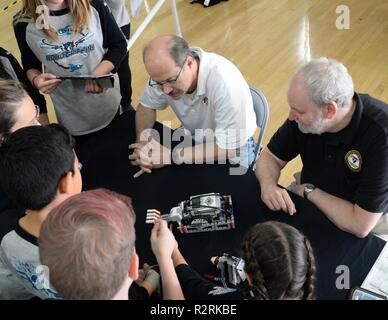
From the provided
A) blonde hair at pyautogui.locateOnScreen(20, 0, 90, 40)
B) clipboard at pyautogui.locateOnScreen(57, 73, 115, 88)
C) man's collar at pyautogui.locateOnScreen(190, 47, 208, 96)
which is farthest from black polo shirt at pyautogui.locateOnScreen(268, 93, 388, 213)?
blonde hair at pyautogui.locateOnScreen(20, 0, 90, 40)

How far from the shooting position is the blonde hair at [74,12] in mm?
2082

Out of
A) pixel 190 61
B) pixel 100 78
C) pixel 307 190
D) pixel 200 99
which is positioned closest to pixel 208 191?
pixel 307 190

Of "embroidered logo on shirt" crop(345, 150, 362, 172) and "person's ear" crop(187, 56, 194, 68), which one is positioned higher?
"person's ear" crop(187, 56, 194, 68)

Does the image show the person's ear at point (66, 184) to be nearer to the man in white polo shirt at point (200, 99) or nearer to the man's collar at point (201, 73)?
the man in white polo shirt at point (200, 99)

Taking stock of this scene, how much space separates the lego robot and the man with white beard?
190 mm

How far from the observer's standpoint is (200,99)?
2117mm

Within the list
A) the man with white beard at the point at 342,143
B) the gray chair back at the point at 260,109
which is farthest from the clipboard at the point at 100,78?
the man with white beard at the point at 342,143

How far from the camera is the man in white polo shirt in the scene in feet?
6.35

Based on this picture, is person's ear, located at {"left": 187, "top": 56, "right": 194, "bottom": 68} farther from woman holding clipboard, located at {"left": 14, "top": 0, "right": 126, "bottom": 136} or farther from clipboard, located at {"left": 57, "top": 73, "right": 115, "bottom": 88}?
woman holding clipboard, located at {"left": 14, "top": 0, "right": 126, "bottom": 136}

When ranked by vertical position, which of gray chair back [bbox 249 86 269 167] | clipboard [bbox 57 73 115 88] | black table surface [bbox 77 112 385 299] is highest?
clipboard [bbox 57 73 115 88]

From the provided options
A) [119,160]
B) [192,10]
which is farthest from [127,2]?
Answer: [119,160]

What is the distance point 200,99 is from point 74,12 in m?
0.81

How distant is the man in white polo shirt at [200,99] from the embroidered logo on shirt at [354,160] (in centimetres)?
55

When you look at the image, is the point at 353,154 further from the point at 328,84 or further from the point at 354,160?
the point at 328,84
